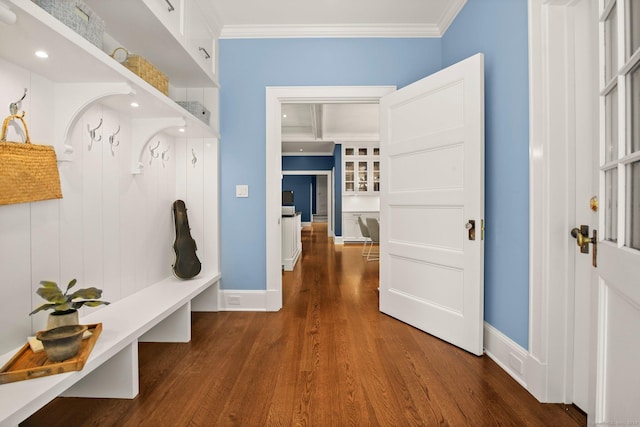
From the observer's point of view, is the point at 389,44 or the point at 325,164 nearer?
the point at 389,44

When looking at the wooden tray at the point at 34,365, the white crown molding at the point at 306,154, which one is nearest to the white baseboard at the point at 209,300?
the wooden tray at the point at 34,365

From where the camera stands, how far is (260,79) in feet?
9.53

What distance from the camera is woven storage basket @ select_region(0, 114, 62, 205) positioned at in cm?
122

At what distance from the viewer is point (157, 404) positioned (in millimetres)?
1522

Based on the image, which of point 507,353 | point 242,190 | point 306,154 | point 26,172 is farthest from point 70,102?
point 306,154

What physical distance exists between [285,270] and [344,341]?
101 inches

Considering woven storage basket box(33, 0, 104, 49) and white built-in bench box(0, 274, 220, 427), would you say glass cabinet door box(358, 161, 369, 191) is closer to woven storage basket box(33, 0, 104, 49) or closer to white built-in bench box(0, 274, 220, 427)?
white built-in bench box(0, 274, 220, 427)

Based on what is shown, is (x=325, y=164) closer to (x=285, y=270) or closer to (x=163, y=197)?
(x=285, y=270)

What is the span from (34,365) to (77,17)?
4.45ft

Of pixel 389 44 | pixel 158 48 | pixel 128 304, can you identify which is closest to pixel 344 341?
pixel 128 304

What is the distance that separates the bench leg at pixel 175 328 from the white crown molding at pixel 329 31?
2.39 metres

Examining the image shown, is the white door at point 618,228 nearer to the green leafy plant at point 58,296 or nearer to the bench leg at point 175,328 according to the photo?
the green leafy plant at point 58,296

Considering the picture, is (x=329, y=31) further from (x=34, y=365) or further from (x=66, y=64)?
(x=34, y=365)

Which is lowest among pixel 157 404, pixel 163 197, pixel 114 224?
pixel 157 404
